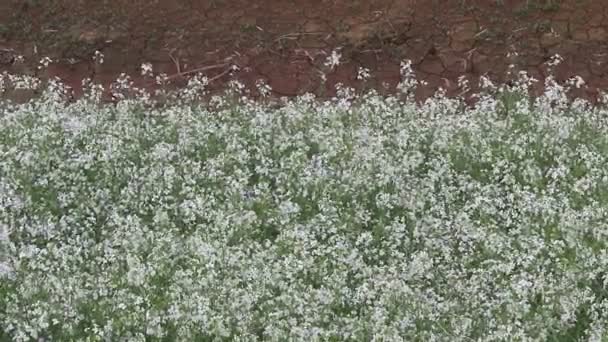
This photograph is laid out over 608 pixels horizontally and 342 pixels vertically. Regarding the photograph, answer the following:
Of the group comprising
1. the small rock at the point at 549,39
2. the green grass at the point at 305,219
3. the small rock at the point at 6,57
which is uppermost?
the small rock at the point at 6,57

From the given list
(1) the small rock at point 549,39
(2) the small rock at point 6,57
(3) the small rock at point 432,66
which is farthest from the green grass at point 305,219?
(2) the small rock at point 6,57

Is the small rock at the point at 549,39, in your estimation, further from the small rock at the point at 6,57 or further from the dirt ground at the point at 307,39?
the small rock at the point at 6,57

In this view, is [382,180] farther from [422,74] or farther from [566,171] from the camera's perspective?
[422,74]

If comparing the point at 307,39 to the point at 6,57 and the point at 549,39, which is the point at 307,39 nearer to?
the point at 549,39

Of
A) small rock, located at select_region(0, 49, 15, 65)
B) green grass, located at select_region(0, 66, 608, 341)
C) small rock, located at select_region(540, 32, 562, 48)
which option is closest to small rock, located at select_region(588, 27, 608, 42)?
small rock, located at select_region(540, 32, 562, 48)

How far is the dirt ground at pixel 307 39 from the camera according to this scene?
10.4 meters

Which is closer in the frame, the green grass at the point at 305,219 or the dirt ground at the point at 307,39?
the green grass at the point at 305,219

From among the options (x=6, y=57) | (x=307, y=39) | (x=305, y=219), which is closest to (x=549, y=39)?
(x=307, y=39)

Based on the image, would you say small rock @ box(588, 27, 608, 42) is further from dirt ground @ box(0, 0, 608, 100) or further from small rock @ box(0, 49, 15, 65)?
small rock @ box(0, 49, 15, 65)

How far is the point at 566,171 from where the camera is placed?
26.4 ft

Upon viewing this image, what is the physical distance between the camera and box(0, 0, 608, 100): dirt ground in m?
10.4

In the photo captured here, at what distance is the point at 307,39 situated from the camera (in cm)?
1095

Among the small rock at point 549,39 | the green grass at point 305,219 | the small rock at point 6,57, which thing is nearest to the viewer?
the green grass at point 305,219

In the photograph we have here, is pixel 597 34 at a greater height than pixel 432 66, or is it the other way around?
pixel 597 34
